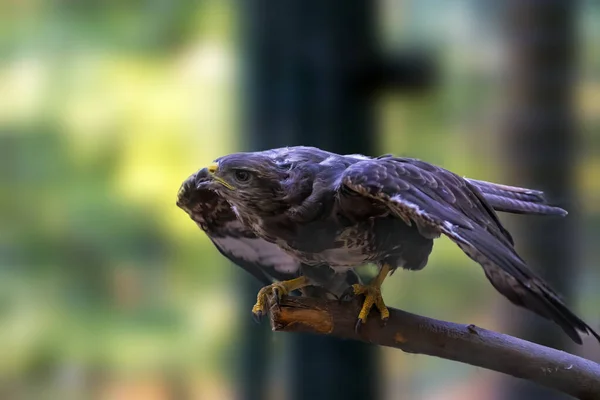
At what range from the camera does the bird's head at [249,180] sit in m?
0.63

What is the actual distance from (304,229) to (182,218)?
1.33 ft

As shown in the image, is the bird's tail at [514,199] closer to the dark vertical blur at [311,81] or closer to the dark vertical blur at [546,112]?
the dark vertical blur at [546,112]

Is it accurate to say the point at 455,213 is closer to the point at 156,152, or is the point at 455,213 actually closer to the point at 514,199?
the point at 514,199

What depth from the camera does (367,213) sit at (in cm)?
65

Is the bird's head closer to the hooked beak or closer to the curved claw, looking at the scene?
the hooked beak

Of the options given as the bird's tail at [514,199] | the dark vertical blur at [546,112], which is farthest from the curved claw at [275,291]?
the dark vertical blur at [546,112]

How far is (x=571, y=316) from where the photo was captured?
63 cm

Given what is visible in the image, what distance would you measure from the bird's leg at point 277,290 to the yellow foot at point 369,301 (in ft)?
0.19

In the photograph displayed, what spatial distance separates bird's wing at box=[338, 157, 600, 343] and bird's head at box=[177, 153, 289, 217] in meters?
0.07

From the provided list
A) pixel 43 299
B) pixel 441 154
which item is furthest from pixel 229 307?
pixel 441 154

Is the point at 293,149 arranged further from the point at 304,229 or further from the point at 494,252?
the point at 494,252

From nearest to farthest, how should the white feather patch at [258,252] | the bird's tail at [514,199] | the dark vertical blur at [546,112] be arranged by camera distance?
the bird's tail at [514,199] → the white feather patch at [258,252] → the dark vertical blur at [546,112]

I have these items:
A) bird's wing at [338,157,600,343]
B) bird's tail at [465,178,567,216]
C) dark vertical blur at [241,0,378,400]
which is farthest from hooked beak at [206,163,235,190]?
dark vertical blur at [241,0,378,400]

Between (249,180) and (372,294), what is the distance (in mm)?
193
